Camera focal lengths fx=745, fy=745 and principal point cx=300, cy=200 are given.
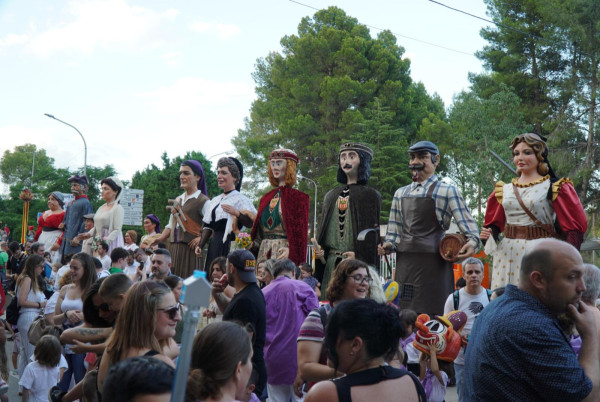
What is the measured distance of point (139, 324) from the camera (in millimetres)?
3838

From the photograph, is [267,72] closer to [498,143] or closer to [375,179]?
[375,179]

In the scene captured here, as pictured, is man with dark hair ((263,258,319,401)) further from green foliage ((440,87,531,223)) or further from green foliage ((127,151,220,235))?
green foliage ((127,151,220,235))

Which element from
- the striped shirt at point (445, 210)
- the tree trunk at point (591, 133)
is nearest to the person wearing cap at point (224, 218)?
the striped shirt at point (445, 210)

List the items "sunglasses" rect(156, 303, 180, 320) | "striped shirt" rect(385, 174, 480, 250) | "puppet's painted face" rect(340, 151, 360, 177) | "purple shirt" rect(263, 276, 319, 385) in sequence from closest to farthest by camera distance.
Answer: "sunglasses" rect(156, 303, 180, 320) < "purple shirt" rect(263, 276, 319, 385) < "striped shirt" rect(385, 174, 480, 250) < "puppet's painted face" rect(340, 151, 360, 177)

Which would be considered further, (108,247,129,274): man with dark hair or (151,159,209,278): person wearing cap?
(151,159,209,278): person wearing cap

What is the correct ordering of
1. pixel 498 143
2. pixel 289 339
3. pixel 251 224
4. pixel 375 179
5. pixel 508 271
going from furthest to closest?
pixel 375 179 < pixel 498 143 < pixel 251 224 < pixel 508 271 < pixel 289 339

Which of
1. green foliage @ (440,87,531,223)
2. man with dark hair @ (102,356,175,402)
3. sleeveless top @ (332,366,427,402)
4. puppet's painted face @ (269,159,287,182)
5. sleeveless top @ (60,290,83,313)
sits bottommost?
sleeveless top @ (60,290,83,313)

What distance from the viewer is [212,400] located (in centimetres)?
300

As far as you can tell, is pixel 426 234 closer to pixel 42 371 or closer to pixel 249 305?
pixel 249 305

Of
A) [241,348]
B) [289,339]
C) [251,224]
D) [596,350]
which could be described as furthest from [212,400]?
[251,224]

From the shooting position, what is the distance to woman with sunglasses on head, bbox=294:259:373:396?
4398 mm

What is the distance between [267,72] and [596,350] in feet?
163

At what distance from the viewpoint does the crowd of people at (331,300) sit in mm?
3189

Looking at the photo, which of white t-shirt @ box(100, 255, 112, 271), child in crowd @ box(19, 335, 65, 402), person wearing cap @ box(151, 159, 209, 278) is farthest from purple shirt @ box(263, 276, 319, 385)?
white t-shirt @ box(100, 255, 112, 271)
